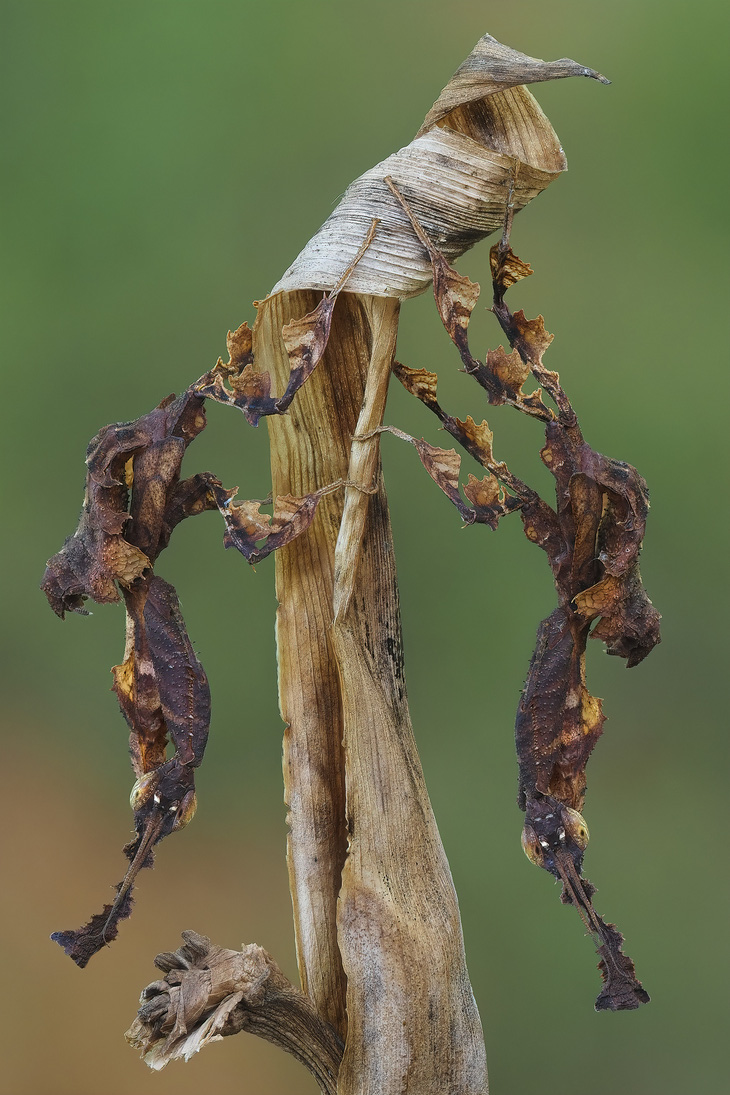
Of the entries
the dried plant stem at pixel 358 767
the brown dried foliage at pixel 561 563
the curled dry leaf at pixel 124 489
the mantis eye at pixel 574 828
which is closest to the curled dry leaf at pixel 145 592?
the curled dry leaf at pixel 124 489

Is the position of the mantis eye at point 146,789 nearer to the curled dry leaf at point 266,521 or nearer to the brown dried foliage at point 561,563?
the curled dry leaf at point 266,521

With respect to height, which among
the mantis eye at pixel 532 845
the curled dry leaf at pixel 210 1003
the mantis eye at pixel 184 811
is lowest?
the curled dry leaf at pixel 210 1003

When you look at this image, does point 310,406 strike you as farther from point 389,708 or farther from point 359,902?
point 359,902

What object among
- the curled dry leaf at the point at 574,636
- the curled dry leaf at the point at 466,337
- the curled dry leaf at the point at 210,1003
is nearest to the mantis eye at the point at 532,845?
the curled dry leaf at the point at 574,636

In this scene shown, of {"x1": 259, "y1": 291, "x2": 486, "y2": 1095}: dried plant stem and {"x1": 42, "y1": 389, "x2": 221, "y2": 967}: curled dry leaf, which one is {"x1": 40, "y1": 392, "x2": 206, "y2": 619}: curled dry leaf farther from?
{"x1": 259, "y1": 291, "x2": 486, "y2": 1095}: dried plant stem

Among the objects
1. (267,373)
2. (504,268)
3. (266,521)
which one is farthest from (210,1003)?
(504,268)

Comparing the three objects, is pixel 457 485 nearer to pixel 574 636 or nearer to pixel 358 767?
pixel 574 636

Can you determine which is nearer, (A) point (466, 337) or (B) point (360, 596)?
(A) point (466, 337)

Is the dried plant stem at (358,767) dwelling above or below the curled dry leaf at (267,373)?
below
